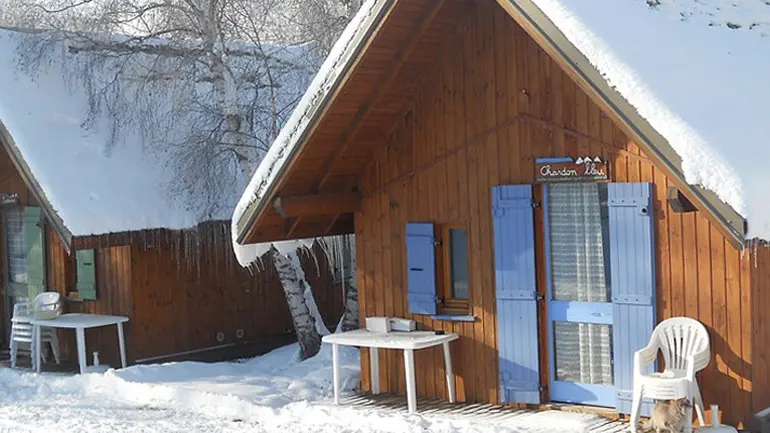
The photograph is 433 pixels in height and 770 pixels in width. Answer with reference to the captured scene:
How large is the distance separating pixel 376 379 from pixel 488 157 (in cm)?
262

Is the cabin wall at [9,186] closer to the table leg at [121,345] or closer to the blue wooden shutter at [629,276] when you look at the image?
the table leg at [121,345]

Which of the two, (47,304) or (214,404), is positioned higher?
(47,304)

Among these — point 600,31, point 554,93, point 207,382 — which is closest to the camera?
point 600,31

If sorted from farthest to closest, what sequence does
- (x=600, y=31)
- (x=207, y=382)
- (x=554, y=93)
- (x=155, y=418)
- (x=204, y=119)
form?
1. (x=204, y=119)
2. (x=207, y=382)
3. (x=155, y=418)
4. (x=554, y=93)
5. (x=600, y=31)

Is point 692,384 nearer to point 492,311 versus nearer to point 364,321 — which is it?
point 492,311

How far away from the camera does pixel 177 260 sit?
14555 mm

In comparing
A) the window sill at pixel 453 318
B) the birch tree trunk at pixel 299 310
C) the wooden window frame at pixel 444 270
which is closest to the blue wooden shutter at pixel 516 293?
the window sill at pixel 453 318

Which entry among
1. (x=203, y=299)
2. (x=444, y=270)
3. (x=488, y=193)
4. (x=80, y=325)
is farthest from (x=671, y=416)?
(x=203, y=299)

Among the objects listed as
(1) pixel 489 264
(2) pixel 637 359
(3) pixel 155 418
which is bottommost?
(3) pixel 155 418

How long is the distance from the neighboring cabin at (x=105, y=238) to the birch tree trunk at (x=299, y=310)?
1230mm

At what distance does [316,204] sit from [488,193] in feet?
5.68

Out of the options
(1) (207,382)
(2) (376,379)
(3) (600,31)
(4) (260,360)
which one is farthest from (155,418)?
(3) (600,31)

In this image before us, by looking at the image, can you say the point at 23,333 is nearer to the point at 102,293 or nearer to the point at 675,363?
the point at 102,293

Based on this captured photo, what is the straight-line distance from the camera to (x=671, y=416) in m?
8.26
